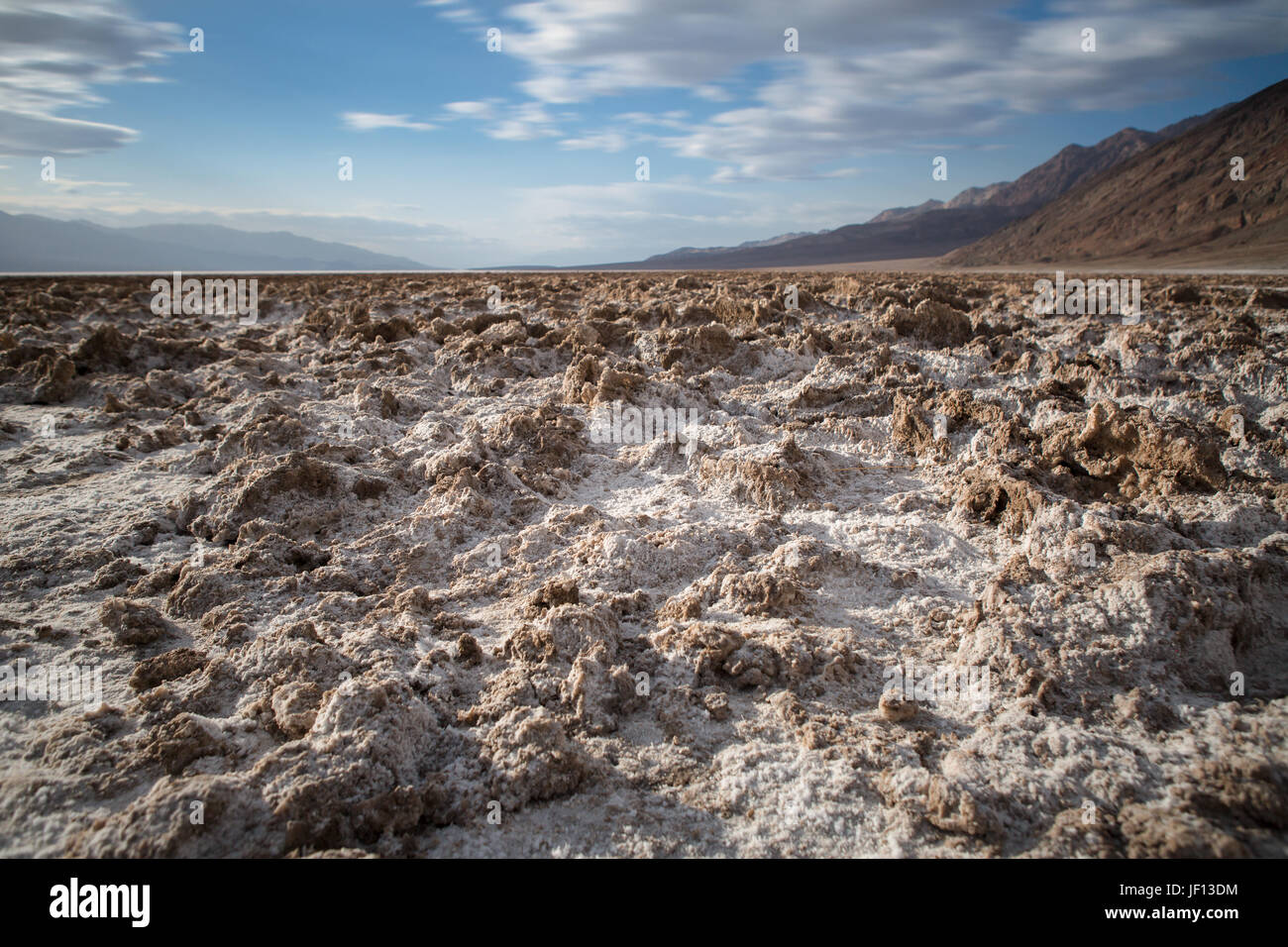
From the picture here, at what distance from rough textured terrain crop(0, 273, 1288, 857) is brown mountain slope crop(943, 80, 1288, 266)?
37689 millimetres

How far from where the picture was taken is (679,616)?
3068 millimetres

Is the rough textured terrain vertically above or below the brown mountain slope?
below

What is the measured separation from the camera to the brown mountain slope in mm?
37938

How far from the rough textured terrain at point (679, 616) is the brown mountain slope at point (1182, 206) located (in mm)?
37689

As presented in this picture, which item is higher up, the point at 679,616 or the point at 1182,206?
the point at 1182,206

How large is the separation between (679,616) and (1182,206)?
5613 cm

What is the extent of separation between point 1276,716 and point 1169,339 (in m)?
5.70

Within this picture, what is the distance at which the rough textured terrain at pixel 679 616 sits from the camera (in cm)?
206

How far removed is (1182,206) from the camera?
142 ft

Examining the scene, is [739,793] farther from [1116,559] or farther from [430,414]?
[430,414]

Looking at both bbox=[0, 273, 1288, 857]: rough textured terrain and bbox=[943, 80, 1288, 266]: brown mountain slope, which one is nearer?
bbox=[0, 273, 1288, 857]: rough textured terrain

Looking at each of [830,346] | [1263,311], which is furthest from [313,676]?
[1263,311]

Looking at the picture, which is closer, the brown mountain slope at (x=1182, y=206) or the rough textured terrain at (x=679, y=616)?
the rough textured terrain at (x=679, y=616)

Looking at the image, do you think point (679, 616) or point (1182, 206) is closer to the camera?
point (679, 616)
